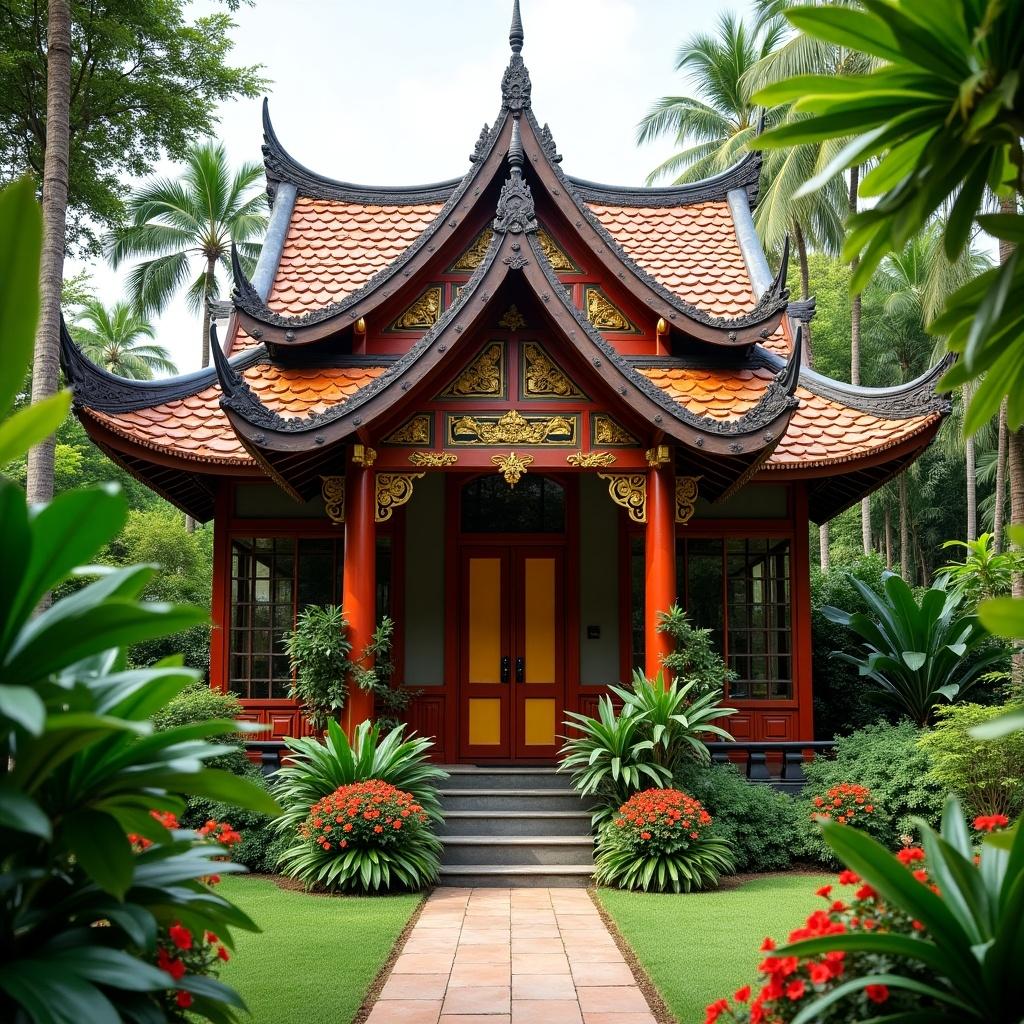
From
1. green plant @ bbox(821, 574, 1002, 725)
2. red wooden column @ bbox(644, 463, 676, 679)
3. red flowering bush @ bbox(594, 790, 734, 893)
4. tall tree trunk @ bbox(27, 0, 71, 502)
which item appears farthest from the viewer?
green plant @ bbox(821, 574, 1002, 725)

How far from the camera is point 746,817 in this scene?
9.07 meters

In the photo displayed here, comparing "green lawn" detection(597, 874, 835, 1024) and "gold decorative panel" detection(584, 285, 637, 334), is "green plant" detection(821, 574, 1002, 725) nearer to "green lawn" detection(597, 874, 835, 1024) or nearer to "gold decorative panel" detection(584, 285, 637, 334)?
"green lawn" detection(597, 874, 835, 1024)

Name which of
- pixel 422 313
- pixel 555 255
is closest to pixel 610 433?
pixel 555 255

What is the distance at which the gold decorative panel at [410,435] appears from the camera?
9.51m

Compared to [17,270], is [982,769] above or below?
below

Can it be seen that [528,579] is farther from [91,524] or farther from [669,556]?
[91,524]

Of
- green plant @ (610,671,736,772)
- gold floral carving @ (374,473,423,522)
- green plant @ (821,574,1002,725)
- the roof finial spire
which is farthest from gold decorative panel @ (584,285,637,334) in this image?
green plant @ (610,671,736,772)

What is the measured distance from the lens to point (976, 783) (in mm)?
8648

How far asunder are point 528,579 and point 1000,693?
17.3ft

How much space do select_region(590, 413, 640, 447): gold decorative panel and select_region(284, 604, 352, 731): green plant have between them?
9.43 feet

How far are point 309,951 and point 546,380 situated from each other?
5449 millimetres

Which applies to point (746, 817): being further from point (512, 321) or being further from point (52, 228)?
point (52, 228)

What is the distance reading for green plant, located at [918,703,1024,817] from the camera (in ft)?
28.2

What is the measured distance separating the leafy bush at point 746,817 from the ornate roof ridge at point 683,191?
810cm
